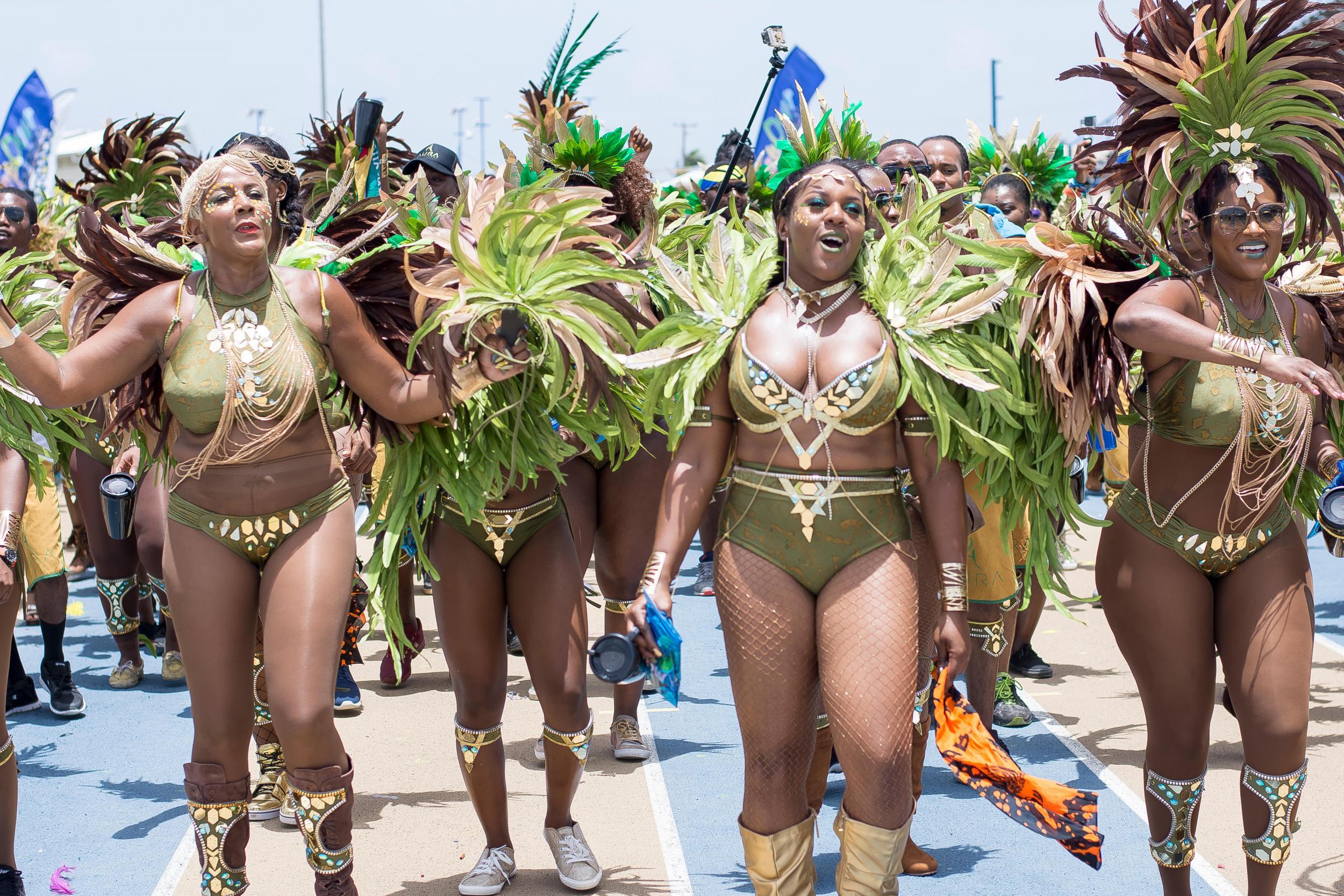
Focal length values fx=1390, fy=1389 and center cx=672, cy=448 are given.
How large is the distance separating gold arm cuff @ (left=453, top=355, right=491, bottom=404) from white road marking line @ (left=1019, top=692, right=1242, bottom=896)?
7.93 ft

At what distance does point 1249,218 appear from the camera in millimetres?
3955

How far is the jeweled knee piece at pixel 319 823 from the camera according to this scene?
12.7ft

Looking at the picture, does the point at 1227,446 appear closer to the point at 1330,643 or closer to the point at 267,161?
the point at 267,161

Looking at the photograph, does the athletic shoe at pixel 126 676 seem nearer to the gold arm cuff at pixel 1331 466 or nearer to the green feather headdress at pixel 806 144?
the green feather headdress at pixel 806 144

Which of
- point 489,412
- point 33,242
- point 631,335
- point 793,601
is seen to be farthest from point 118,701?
point 793,601

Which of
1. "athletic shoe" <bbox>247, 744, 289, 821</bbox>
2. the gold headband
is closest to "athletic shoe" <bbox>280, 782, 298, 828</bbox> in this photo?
"athletic shoe" <bbox>247, 744, 289, 821</bbox>

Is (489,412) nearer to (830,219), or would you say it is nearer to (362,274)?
(362,274)

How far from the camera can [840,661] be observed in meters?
3.63

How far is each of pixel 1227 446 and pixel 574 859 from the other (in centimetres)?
250

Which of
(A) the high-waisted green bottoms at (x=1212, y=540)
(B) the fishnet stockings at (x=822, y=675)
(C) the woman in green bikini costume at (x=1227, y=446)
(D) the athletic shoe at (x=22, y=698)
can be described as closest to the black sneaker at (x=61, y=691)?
(D) the athletic shoe at (x=22, y=698)

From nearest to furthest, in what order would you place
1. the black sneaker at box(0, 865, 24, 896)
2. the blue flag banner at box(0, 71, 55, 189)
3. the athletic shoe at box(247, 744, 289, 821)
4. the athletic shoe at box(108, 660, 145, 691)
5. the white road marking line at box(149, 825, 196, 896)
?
the black sneaker at box(0, 865, 24, 896) < the white road marking line at box(149, 825, 196, 896) < the athletic shoe at box(247, 744, 289, 821) < the athletic shoe at box(108, 660, 145, 691) < the blue flag banner at box(0, 71, 55, 189)

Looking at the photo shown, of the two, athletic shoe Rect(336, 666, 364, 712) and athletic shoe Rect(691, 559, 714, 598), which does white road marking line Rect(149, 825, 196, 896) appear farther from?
athletic shoe Rect(691, 559, 714, 598)

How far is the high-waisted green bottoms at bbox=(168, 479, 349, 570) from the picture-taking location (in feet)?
13.0

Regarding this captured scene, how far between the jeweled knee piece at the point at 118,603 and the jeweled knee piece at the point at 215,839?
12.5 feet
